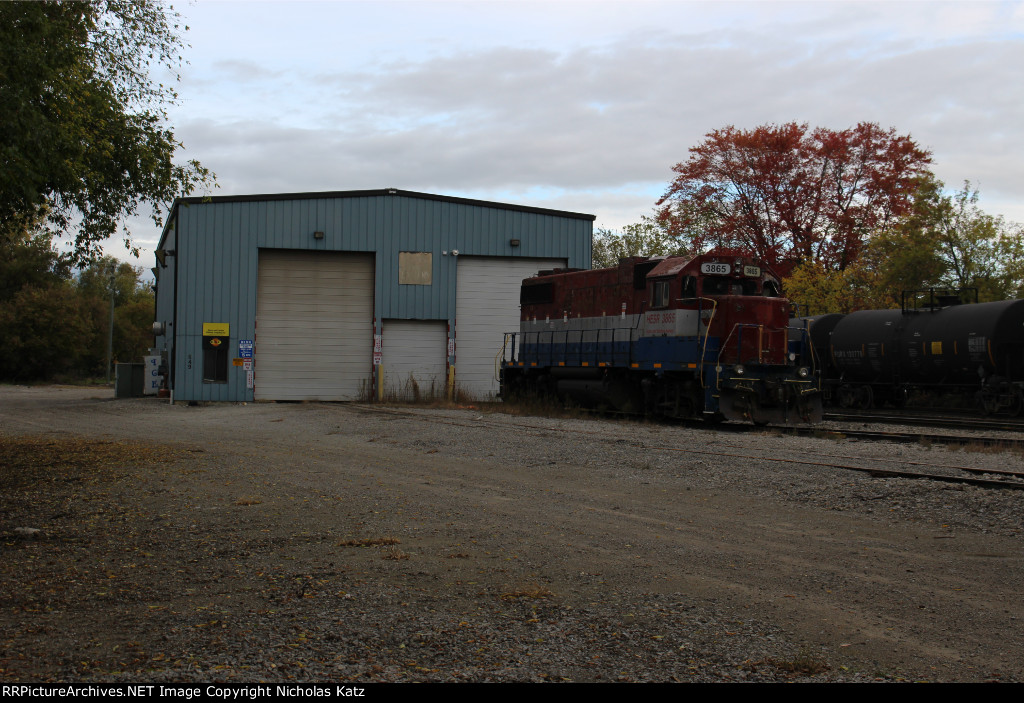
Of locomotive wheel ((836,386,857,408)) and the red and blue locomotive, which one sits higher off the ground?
the red and blue locomotive

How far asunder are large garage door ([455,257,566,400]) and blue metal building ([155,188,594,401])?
1.6 inches

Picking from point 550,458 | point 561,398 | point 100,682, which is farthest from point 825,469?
point 561,398

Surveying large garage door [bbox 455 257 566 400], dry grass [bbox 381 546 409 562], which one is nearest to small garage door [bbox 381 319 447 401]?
large garage door [bbox 455 257 566 400]

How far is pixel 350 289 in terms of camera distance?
30766 mm

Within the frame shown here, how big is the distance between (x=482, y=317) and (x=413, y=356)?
296 centimetres

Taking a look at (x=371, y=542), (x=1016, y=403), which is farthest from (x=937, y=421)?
(x=371, y=542)

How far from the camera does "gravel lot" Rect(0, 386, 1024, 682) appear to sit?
4406 mm

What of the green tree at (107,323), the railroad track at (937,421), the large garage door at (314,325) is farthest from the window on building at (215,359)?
the green tree at (107,323)

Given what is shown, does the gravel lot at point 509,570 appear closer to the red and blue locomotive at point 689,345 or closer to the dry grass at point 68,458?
the dry grass at point 68,458

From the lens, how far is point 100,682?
3.98 m

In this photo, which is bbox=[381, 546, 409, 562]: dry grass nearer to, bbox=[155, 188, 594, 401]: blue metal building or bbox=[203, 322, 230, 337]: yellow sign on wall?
bbox=[155, 188, 594, 401]: blue metal building

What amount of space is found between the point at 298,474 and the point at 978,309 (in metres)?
18.3

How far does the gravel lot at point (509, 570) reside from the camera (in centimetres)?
441

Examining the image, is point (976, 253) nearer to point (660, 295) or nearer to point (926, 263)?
point (926, 263)
